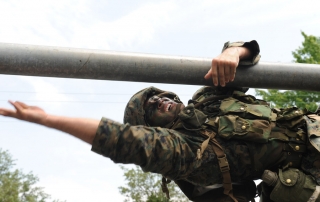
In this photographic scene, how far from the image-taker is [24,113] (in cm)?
265

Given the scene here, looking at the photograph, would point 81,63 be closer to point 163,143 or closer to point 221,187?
point 163,143

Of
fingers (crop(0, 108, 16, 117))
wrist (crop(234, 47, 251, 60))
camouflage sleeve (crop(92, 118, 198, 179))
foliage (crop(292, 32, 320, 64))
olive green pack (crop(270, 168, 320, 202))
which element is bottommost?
olive green pack (crop(270, 168, 320, 202))

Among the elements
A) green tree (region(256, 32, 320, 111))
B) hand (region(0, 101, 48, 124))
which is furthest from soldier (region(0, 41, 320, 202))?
green tree (region(256, 32, 320, 111))

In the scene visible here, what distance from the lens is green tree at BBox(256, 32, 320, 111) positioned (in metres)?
19.4

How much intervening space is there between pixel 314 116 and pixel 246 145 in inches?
24.9

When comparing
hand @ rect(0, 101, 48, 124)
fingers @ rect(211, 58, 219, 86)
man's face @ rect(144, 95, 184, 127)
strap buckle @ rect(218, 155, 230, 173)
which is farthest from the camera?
man's face @ rect(144, 95, 184, 127)

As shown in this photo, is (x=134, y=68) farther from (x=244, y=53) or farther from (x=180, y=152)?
(x=244, y=53)

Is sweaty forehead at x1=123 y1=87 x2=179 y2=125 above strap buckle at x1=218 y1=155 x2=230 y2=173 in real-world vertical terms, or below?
above

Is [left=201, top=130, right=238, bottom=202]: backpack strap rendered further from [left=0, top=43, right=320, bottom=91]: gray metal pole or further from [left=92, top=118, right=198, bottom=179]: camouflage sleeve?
[left=0, top=43, right=320, bottom=91]: gray metal pole

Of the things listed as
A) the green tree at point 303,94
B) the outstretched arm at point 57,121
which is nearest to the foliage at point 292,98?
the green tree at point 303,94

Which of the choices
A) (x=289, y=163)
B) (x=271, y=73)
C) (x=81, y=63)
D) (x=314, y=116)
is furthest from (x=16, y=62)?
(x=314, y=116)

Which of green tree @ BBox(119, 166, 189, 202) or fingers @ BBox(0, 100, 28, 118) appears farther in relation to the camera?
green tree @ BBox(119, 166, 189, 202)

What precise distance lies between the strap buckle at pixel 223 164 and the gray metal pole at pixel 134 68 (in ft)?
1.72

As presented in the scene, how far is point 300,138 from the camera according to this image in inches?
140
